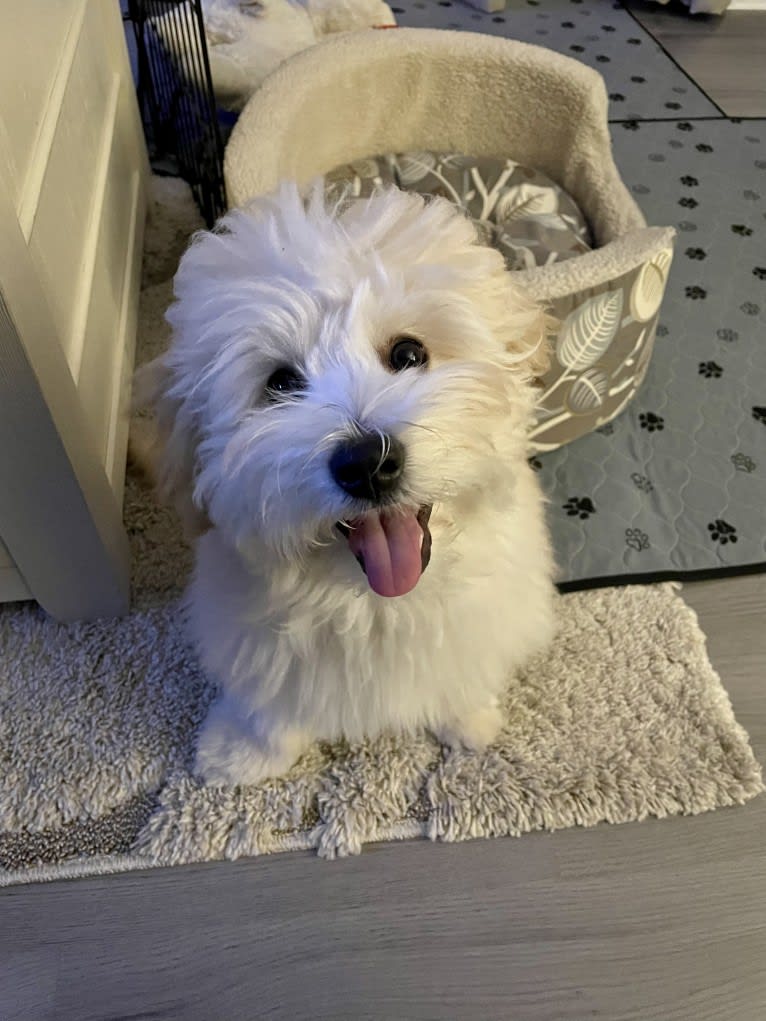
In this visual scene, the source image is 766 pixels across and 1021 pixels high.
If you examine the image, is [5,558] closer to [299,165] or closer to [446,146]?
[299,165]

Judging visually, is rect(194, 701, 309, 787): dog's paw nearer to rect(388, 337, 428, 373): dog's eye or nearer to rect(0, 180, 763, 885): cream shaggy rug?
rect(0, 180, 763, 885): cream shaggy rug

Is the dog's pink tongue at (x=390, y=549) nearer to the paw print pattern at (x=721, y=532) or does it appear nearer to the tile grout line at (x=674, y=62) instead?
A: the paw print pattern at (x=721, y=532)

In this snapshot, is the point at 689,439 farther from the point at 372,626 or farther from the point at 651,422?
the point at 372,626

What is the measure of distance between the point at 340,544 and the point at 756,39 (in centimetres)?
313

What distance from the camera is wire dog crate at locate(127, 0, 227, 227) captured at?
1806mm

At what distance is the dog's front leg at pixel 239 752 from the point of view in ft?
3.80

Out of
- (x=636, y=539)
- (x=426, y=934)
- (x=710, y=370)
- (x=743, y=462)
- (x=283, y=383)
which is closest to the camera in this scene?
(x=283, y=383)

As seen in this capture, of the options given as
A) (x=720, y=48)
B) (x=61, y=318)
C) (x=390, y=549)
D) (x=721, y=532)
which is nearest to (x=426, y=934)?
(x=390, y=549)

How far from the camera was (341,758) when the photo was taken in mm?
1213

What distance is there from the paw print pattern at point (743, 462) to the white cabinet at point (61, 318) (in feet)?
3.76

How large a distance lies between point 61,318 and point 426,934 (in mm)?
977

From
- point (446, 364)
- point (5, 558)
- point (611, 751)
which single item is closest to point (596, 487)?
point (611, 751)

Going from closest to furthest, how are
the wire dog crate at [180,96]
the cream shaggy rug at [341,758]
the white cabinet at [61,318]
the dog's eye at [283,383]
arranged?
1. the dog's eye at [283,383]
2. the white cabinet at [61,318]
3. the cream shaggy rug at [341,758]
4. the wire dog crate at [180,96]

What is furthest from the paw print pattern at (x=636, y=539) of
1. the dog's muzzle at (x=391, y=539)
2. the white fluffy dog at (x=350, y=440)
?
the dog's muzzle at (x=391, y=539)
